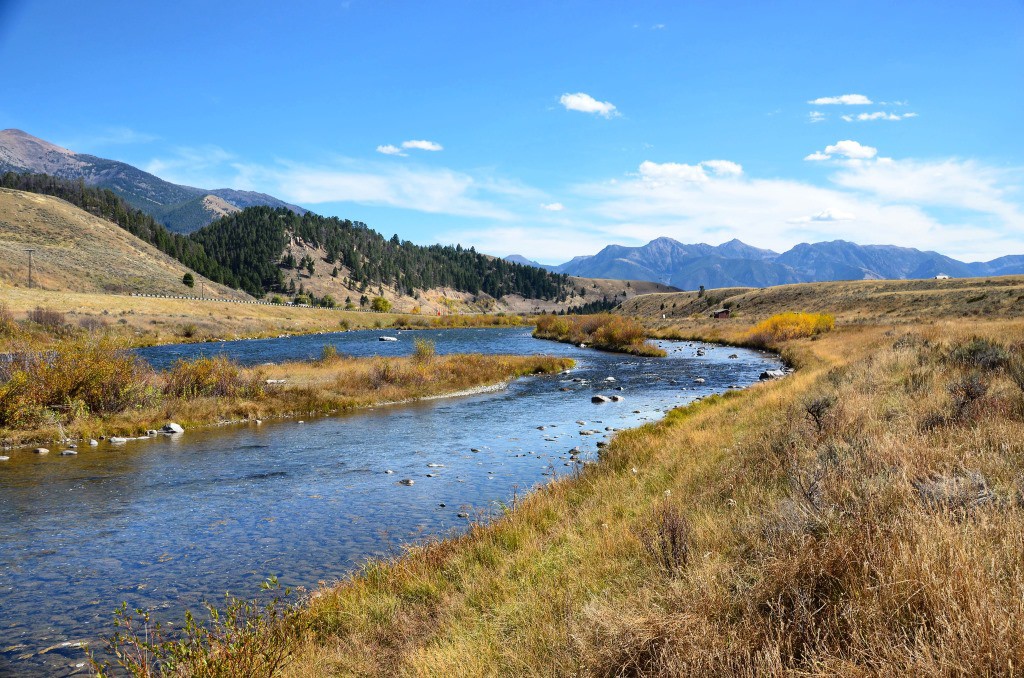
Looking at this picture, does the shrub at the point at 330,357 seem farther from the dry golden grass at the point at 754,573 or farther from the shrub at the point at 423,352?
the dry golden grass at the point at 754,573

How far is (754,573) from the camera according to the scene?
518cm

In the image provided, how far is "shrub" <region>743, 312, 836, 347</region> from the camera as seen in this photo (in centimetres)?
6034

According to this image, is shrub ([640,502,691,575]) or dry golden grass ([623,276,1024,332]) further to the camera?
dry golden grass ([623,276,1024,332])

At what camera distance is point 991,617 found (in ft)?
11.4

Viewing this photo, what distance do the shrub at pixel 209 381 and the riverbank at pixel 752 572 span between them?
19053mm

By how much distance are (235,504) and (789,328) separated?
61.2 metres

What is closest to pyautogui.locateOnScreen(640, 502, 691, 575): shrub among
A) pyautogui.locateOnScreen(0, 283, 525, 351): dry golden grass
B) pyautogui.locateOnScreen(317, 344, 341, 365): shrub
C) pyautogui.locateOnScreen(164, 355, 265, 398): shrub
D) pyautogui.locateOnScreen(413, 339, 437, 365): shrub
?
pyautogui.locateOnScreen(164, 355, 265, 398): shrub

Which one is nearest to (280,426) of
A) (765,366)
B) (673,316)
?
(765,366)

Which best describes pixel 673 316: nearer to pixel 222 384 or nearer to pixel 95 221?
pixel 222 384

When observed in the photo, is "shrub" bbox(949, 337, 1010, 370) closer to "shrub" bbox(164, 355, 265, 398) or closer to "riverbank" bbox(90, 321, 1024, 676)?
"riverbank" bbox(90, 321, 1024, 676)

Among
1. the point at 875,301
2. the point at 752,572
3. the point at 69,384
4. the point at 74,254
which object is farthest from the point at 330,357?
the point at 74,254

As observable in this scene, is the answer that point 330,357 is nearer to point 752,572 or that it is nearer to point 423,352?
point 423,352

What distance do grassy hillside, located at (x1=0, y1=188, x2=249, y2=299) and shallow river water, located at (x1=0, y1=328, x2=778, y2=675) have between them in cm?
8879

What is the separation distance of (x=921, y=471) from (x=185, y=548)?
12.1 metres
